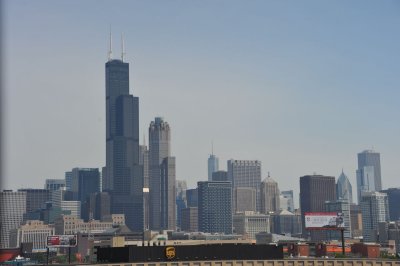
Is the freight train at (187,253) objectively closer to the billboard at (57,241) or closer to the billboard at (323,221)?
the billboard at (323,221)

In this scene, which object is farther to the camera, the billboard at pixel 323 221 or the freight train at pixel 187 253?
the billboard at pixel 323 221

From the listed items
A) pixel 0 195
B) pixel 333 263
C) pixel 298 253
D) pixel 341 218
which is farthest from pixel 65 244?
pixel 0 195

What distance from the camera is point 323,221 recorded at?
158875 mm

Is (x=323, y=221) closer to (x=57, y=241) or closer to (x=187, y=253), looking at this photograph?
(x=187, y=253)

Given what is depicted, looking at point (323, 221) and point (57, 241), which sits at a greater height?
Result: point (323, 221)

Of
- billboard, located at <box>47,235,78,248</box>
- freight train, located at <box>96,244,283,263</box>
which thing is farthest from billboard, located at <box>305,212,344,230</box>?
billboard, located at <box>47,235,78,248</box>

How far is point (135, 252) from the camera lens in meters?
103

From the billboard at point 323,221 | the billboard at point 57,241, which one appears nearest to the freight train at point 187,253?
the billboard at point 323,221

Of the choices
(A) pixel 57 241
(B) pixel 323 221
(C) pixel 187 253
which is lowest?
(C) pixel 187 253

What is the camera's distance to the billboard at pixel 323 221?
156 m

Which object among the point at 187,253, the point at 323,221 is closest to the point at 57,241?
the point at 323,221

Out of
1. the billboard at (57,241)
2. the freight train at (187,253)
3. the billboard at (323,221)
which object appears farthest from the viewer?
the billboard at (57,241)

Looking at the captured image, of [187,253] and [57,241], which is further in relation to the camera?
[57,241]

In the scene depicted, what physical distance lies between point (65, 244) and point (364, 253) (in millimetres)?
74327
